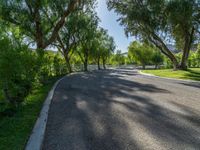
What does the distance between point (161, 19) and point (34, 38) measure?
45.1 feet

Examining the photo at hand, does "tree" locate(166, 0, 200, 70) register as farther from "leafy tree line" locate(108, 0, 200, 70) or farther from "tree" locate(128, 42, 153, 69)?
"tree" locate(128, 42, 153, 69)

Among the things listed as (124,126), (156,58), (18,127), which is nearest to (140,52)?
(156,58)

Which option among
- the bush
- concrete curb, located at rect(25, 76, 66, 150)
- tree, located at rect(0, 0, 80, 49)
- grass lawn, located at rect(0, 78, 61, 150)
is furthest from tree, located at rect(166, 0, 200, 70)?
concrete curb, located at rect(25, 76, 66, 150)

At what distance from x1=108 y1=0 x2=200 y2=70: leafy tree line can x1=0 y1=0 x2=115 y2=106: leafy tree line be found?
495cm

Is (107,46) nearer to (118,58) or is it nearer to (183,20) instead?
(118,58)

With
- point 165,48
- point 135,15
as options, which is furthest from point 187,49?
point 135,15

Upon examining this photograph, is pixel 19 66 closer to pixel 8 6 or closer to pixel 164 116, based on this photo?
pixel 164 116

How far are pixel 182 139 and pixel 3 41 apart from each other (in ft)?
17.2

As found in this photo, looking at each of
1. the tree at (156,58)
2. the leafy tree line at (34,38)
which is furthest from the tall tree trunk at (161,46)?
the tree at (156,58)

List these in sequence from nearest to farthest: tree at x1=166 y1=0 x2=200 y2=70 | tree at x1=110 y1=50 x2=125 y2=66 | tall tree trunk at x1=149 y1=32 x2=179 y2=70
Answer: tree at x1=166 y1=0 x2=200 y2=70, tall tree trunk at x1=149 y1=32 x2=179 y2=70, tree at x1=110 y1=50 x2=125 y2=66

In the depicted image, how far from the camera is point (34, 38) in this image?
2288 centimetres

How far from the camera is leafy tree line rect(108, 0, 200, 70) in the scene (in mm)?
22656

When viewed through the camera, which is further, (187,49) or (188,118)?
(187,49)

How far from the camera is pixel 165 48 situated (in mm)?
28219
